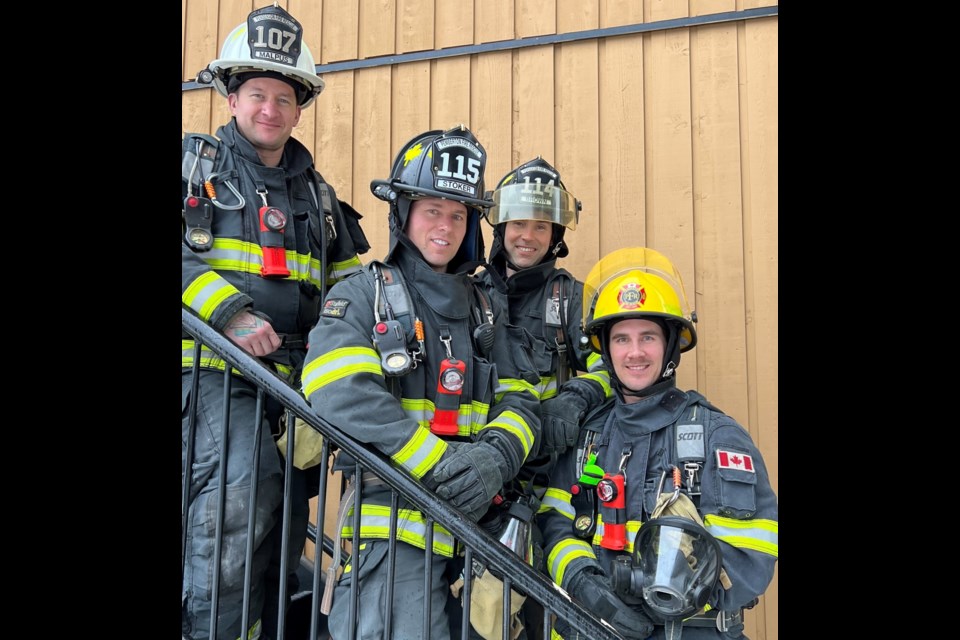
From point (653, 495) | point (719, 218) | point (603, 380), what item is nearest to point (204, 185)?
point (603, 380)

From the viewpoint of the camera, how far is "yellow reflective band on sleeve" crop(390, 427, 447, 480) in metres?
2.58

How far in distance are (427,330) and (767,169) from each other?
2859mm

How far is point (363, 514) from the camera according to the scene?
9.24ft

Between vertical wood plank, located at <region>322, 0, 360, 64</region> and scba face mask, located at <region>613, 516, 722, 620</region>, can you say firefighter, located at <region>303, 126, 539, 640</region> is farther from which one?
vertical wood plank, located at <region>322, 0, 360, 64</region>

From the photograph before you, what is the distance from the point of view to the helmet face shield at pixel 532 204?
4.18m

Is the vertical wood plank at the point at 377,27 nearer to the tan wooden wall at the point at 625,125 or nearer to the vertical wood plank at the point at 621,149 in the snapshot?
the tan wooden wall at the point at 625,125

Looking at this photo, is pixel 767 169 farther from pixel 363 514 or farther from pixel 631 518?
pixel 363 514

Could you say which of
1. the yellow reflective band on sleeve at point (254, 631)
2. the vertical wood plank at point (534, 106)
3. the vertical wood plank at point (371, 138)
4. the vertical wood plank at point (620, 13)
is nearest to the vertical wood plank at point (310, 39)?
the vertical wood plank at point (371, 138)

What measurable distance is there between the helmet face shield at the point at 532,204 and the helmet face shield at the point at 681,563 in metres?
2.01

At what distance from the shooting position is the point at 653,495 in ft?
9.70

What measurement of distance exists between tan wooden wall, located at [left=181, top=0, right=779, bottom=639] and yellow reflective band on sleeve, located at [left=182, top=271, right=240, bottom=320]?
200 centimetres

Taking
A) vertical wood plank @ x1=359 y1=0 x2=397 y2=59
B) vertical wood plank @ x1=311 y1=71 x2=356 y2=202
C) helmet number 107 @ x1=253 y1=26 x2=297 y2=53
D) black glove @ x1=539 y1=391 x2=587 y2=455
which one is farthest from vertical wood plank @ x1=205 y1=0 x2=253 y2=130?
black glove @ x1=539 y1=391 x2=587 y2=455

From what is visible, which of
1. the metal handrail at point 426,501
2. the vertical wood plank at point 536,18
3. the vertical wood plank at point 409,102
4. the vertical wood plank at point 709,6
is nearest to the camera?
the metal handrail at point 426,501

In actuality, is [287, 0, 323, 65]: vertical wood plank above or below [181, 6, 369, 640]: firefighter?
above
